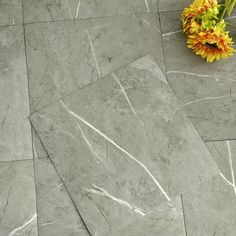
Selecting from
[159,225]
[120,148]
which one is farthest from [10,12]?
[159,225]

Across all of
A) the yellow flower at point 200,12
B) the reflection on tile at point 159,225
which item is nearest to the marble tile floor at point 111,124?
the reflection on tile at point 159,225

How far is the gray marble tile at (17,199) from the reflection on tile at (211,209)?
48 cm

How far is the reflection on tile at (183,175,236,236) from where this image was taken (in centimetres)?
126

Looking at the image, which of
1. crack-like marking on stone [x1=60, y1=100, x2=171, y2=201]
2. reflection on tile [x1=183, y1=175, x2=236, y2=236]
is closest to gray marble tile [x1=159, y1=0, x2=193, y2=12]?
crack-like marking on stone [x1=60, y1=100, x2=171, y2=201]

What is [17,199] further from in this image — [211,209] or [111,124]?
[211,209]

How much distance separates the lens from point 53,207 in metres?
1.26

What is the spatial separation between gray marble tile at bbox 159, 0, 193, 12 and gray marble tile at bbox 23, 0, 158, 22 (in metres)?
0.02

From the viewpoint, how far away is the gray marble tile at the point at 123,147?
49.8 inches

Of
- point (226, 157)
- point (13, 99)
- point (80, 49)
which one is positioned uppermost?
point (80, 49)

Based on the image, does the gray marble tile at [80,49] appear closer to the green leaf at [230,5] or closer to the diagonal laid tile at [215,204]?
the green leaf at [230,5]

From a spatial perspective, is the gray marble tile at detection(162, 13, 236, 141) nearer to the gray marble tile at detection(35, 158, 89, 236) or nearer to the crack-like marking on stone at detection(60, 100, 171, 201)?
the crack-like marking on stone at detection(60, 100, 171, 201)

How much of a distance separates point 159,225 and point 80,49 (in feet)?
2.02

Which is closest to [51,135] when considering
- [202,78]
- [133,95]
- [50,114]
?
[50,114]

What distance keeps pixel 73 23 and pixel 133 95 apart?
0.32 meters
